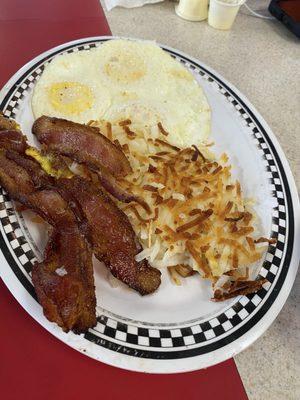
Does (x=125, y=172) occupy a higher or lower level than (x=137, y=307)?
higher

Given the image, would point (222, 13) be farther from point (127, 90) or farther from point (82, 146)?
point (82, 146)

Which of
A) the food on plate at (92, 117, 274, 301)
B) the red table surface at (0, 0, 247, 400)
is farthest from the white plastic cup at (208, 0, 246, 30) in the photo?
the red table surface at (0, 0, 247, 400)

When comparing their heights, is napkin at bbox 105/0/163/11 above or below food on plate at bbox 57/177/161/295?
above

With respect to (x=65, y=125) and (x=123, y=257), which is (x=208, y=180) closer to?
(x=123, y=257)

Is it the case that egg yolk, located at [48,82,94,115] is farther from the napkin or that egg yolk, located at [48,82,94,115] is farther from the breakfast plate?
the napkin

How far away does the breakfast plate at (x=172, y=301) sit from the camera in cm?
122

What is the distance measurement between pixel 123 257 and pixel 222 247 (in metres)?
0.40

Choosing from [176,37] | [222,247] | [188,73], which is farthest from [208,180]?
→ [176,37]

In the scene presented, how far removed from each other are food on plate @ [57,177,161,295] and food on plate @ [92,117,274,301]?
65mm

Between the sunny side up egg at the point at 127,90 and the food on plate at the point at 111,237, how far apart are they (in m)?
0.58

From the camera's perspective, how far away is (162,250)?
4.95 ft

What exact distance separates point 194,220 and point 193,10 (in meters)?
1.88

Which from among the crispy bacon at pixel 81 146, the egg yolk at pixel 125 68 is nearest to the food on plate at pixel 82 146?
the crispy bacon at pixel 81 146

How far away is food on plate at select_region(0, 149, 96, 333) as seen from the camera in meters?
1.17
